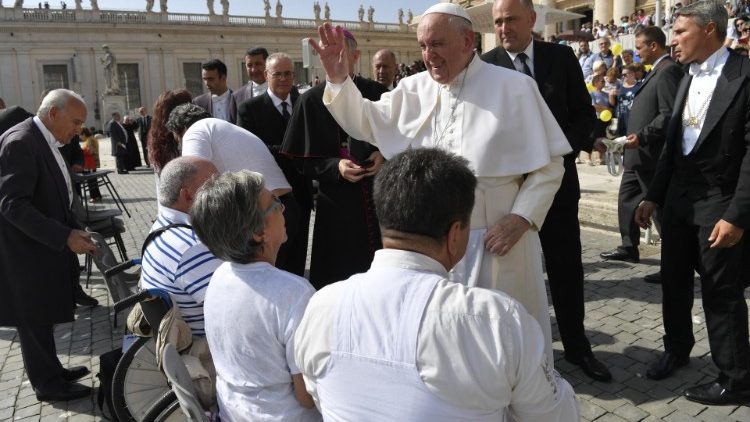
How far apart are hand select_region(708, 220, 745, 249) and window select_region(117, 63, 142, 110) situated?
49.3m

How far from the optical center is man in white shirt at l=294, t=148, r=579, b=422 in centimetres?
141

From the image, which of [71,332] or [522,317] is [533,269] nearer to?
[522,317]

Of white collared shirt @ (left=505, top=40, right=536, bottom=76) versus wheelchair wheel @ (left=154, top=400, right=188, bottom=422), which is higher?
white collared shirt @ (left=505, top=40, right=536, bottom=76)

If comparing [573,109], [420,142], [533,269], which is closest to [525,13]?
[573,109]

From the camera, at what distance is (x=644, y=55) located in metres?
5.65

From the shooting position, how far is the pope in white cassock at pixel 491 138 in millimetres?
2661

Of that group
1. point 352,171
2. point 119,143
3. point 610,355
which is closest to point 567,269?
point 610,355

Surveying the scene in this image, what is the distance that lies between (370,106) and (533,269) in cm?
110

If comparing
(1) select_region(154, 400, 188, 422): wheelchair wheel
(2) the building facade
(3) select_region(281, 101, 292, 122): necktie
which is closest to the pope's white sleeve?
(1) select_region(154, 400, 188, 422): wheelchair wheel

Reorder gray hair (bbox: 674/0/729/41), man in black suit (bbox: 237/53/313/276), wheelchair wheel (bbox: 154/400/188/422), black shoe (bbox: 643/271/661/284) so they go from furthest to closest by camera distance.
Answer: black shoe (bbox: 643/271/661/284)
man in black suit (bbox: 237/53/313/276)
gray hair (bbox: 674/0/729/41)
wheelchair wheel (bbox: 154/400/188/422)

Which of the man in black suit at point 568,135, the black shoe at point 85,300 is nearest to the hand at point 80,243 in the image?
the black shoe at point 85,300

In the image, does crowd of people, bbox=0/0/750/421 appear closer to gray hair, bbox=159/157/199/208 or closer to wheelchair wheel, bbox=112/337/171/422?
gray hair, bbox=159/157/199/208

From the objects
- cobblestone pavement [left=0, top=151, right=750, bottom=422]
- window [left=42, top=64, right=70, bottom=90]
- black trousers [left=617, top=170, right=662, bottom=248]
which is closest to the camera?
cobblestone pavement [left=0, top=151, right=750, bottom=422]

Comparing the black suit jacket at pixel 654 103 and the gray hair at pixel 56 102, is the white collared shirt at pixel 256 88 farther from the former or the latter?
→ the black suit jacket at pixel 654 103
